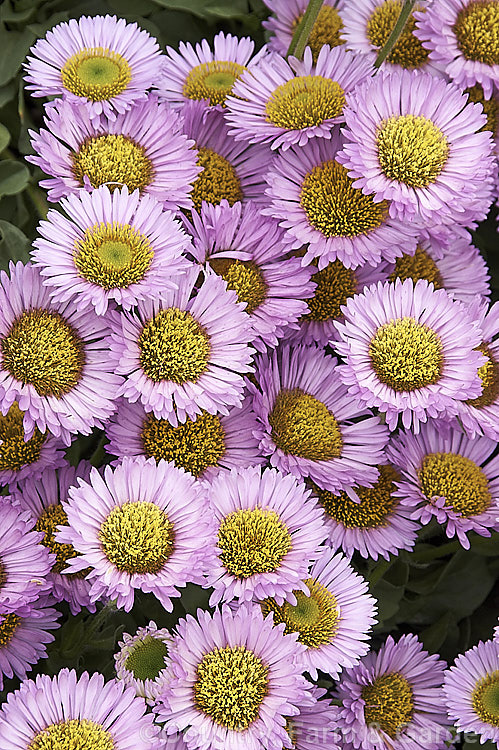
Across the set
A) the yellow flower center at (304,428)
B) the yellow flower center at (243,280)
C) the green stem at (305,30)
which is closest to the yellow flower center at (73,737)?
the yellow flower center at (304,428)

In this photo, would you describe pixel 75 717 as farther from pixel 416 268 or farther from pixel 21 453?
pixel 416 268

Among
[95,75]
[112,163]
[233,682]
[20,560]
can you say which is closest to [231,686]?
[233,682]

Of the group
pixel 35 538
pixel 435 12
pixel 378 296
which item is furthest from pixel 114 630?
pixel 435 12

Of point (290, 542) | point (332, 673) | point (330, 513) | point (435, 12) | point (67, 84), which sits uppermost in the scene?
point (435, 12)

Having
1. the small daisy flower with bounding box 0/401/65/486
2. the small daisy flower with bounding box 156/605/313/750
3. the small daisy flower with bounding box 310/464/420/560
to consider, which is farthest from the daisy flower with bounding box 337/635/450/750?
the small daisy flower with bounding box 0/401/65/486

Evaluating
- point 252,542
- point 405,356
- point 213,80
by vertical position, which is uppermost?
point 213,80

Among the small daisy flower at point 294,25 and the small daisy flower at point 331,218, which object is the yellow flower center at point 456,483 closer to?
the small daisy flower at point 331,218

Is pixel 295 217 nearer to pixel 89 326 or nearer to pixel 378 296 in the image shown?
pixel 378 296
